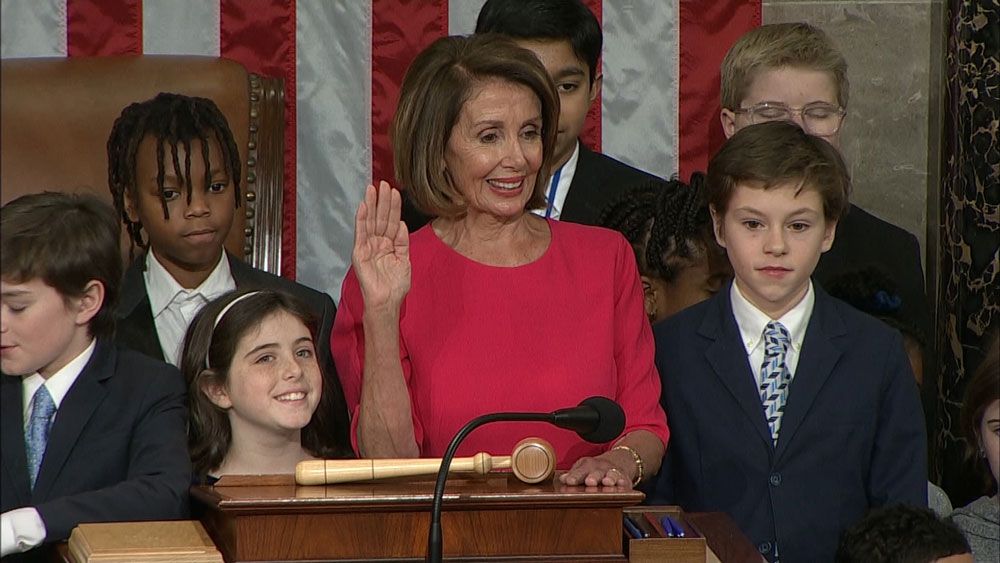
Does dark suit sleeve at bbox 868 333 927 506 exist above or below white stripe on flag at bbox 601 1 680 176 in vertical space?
below

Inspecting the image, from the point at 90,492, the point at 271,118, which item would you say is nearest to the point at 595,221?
the point at 271,118

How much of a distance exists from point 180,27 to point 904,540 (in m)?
Result: 2.87

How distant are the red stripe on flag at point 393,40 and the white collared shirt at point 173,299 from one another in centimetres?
112

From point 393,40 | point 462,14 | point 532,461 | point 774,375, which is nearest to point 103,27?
point 393,40

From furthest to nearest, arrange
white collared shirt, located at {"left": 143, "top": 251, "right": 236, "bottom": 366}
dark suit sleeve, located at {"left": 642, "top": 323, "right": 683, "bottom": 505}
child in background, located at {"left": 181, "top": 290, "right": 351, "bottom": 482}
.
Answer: white collared shirt, located at {"left": 143, "top": 251, "right": 236, "bottom": 366} < dark suit sleeve, located at {"left": 642, "top": 323, "right": 683, "bottom": 505} < child in background, located at {"left": 181, "top": 290, "right": 351, "bottom": 482}

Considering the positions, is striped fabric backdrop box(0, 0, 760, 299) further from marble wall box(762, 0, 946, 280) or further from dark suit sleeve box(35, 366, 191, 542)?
dark suit sleeve box(35, 366, 191, 542)

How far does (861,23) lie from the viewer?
16.9 ft

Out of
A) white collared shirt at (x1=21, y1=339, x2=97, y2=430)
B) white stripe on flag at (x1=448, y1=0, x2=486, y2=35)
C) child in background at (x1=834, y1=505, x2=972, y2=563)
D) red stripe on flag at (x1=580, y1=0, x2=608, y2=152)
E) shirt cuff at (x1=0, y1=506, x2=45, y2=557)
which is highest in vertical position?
white stripe on flag at (x1=448, y1=0, x2=486, y2=35)

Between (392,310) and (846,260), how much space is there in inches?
59.2

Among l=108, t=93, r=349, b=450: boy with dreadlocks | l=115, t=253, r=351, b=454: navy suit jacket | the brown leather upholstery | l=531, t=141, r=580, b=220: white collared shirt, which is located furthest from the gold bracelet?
the brown leather upholstery

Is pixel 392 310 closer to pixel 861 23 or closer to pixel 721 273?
pixel 721 273

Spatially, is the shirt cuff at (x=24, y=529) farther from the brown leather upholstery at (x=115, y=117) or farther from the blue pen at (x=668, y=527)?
the brown leather upholstery at (x=115, y=117)

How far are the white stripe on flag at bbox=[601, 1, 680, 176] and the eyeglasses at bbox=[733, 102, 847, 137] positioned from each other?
108 centimetres

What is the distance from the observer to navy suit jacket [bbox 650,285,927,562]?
3.35 meters
